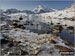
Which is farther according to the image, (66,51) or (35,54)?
(66,51)

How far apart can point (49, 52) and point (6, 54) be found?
2981mm

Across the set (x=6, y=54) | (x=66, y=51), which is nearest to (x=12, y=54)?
(x=6, y=54)

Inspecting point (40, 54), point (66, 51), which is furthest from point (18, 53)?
point (66, 51)

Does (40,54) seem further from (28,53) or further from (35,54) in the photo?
(28,53)

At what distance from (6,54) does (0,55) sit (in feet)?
1.27

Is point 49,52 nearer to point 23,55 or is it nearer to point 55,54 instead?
point 55,54

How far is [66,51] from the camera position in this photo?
701 centimetres

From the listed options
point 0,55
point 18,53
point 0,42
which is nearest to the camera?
point 0,55

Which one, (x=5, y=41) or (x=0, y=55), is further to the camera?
(x=5, y=41)

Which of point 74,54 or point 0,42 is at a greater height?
point 0,42

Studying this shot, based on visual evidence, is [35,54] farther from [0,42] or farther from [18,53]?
[0,42]

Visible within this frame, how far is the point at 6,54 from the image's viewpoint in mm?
6395

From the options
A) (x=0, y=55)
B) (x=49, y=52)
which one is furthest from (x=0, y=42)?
(x=49, y=52)

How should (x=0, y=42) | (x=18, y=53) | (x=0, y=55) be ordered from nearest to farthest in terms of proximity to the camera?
(x=0, y=55), (x=18, y=53), (x=0, y=42)
